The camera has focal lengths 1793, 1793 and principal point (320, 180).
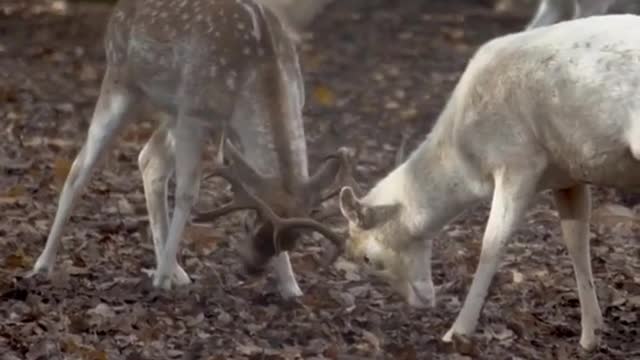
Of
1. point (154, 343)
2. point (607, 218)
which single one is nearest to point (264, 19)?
point (154, 343)

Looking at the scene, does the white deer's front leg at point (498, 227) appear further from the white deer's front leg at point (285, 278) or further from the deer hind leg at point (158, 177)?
the deer hind leg at point (158, 177)

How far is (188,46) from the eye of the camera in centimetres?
860

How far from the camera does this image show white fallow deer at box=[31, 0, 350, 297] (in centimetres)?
805

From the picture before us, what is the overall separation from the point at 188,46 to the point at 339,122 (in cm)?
605

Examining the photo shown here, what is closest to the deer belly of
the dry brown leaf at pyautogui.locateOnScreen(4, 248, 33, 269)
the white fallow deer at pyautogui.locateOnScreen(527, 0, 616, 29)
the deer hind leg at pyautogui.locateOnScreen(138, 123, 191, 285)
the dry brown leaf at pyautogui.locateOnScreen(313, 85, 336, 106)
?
the deer hind leg at pyautogui.locateOnScreen(138, 123, 191, 285)

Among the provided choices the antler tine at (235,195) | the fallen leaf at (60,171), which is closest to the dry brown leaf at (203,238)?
the fallen leaf at (60,171)

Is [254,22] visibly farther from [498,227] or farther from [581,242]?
[581,242]

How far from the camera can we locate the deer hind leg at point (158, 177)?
29.3 ft

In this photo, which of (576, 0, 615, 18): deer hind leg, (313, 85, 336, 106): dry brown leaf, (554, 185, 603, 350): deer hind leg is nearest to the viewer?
(554, 185, 603, 350): deer hind leg

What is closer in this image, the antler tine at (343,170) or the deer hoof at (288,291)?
the antler tine at (343,170)

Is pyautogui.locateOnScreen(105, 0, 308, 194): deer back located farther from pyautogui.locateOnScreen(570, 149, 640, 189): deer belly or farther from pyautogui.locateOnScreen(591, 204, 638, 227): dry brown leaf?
pyautogui.locateOnScreen(591, 204, 638, 227): dry brown leaf

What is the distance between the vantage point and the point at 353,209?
315 inches

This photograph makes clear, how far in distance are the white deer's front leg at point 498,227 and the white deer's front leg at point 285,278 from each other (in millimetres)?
1075

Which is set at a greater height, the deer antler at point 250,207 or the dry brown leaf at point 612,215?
the deer antler at point 250,207
